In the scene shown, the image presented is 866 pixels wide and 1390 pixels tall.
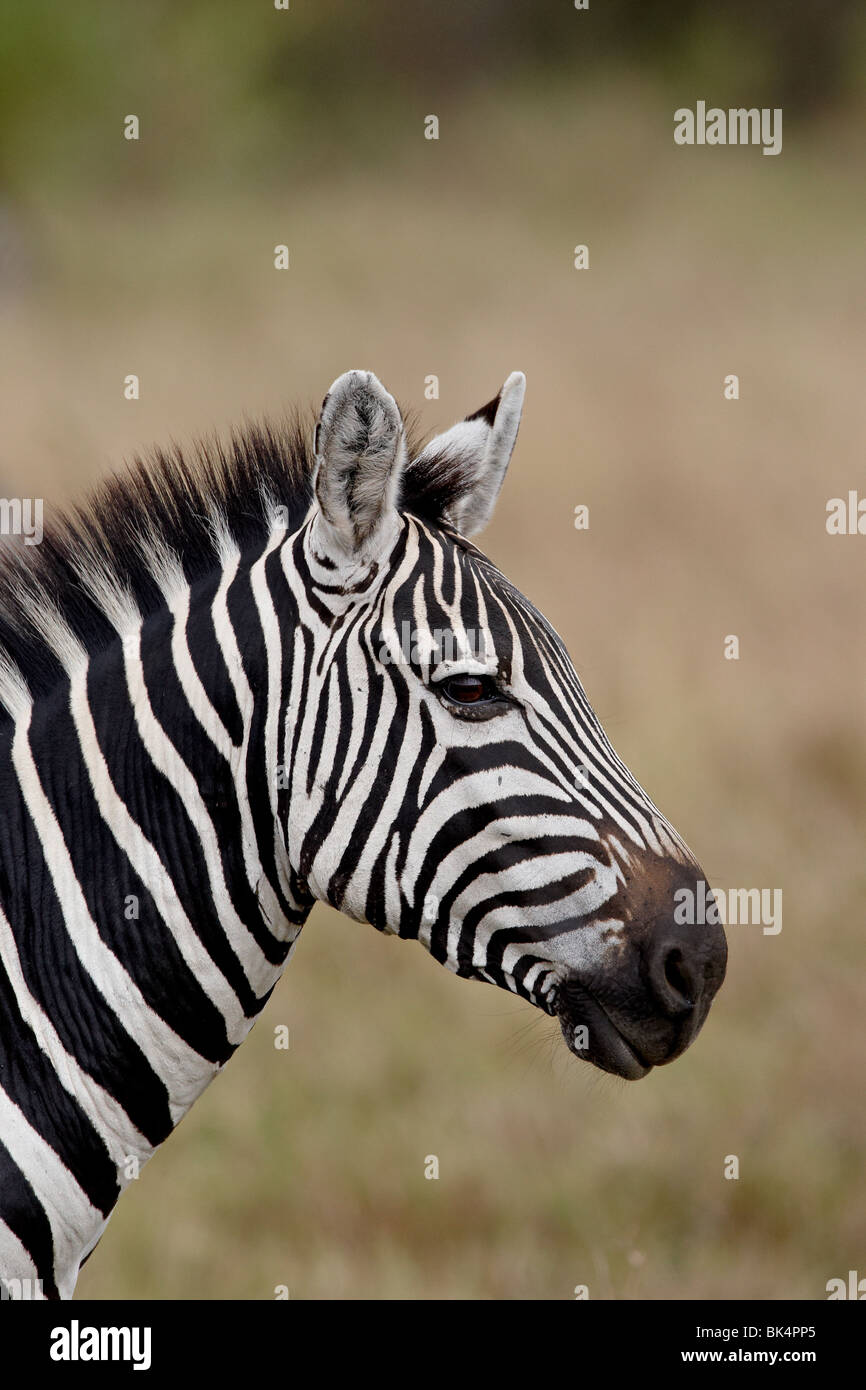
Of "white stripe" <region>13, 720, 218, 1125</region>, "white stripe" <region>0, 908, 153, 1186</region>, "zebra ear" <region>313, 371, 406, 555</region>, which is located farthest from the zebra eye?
"white stripe" <region>0, 908, 153, 1186</region>

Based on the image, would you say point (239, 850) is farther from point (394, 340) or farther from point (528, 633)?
point (394, 340)

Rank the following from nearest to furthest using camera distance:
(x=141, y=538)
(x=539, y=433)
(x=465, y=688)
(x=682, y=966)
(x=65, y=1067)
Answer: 1. (x=682, y=966)
2. (x=465, y=688)
3. (x=65, y=1067)
4. (x=141, y=538)
5. (x=539, y=433)

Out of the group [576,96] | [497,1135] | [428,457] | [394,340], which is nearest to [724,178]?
[576,96]

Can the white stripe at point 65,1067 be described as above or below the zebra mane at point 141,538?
below

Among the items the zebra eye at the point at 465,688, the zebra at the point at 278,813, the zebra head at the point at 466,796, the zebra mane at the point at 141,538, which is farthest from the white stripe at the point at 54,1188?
the zebra eye at the point at 465,688

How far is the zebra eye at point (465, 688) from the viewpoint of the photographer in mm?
3801

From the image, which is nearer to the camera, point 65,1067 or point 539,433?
point 65,1067

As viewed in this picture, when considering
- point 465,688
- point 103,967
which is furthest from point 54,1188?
point 465,688

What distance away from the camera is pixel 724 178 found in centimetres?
2752

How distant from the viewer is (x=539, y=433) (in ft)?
58.7

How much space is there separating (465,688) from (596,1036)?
103cm

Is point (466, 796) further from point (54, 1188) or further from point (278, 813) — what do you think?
point (54, 1188)

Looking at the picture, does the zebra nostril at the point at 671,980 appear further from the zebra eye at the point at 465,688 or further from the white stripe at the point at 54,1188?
the white stripe at the point at 54,1188
